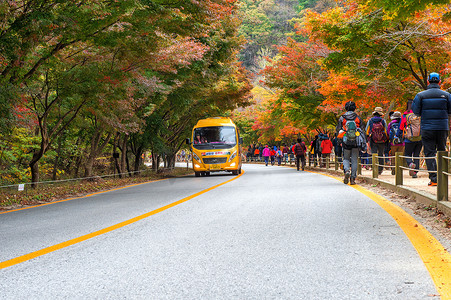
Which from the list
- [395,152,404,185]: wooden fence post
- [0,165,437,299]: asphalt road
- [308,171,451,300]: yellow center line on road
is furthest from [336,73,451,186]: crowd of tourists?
[0,165,437,299]: asphalt road

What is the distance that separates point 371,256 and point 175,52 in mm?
10950

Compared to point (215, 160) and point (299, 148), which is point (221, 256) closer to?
point (215, 160)

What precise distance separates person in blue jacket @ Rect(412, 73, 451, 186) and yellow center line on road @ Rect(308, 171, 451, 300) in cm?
263

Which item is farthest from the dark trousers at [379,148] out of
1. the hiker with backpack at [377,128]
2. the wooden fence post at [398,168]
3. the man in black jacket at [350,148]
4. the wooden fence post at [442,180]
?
the wooden fence post at [442,180]

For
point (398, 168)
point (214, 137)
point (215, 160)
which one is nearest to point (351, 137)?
point (398, 168)

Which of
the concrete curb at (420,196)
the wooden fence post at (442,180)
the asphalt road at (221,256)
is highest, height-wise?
the wooden fence post at (442,180)

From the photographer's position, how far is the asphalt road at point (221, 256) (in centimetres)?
353

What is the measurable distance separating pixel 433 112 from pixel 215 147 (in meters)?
14.5

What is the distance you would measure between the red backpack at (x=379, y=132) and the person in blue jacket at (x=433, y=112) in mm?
5675

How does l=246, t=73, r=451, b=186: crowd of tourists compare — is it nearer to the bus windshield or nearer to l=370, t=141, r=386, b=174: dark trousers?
l=370, t=141, r=386, b=174: dark trousers

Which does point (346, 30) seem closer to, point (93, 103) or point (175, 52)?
point (175, 52)

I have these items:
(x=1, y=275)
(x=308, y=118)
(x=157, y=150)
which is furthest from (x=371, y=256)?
(x=308, y=118)

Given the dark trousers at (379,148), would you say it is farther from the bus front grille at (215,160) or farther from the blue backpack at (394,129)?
the bus front grille at (215,160)

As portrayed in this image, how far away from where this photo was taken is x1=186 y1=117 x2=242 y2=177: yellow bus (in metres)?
22.7
